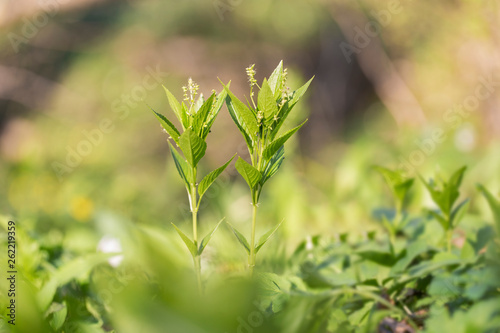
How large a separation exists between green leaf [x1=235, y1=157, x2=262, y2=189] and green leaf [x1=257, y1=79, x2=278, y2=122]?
5 centimetres

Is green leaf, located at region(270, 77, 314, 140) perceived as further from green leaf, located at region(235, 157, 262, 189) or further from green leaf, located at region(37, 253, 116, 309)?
green leaf, located at region(37, 253, 116, 309)

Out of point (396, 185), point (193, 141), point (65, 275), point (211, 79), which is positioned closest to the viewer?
point (193, 141)

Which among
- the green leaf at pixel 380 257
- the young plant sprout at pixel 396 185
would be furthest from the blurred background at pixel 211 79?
the green leaf at pixel 380 257

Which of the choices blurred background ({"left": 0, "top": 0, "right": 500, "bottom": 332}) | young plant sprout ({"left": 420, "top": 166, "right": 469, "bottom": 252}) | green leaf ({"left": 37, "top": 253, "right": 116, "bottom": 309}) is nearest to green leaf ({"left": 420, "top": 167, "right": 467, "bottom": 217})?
→ young plant sprout ({"left": 420, "top": 166, "right": 469, "bottom": 252})

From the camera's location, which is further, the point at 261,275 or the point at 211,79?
the point at 211,79

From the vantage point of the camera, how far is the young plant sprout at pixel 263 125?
17.0 inches

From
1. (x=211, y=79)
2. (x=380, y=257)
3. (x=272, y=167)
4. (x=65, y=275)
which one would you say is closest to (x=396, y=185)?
(x=380, y=257)

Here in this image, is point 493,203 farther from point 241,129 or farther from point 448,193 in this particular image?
point 241,129

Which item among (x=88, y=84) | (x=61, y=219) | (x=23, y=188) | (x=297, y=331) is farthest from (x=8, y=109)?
(x=297, y=331)

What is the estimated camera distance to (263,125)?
0.46 meters

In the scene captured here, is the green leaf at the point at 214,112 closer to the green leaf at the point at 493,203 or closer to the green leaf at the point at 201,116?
the green leaf at the point at 201,116

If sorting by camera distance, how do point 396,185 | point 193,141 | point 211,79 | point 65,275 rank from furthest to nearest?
point 211,79, point 396,185, point 65,275, point 193,141

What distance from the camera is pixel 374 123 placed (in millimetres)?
2881

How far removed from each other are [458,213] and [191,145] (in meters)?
0.40
